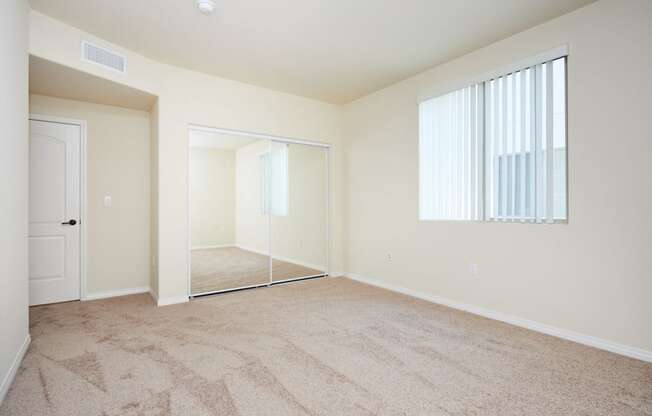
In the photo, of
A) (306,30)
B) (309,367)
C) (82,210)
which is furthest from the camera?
(82,210)

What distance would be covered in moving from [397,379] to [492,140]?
2461 mm

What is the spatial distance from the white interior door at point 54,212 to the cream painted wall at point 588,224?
14.0 ft

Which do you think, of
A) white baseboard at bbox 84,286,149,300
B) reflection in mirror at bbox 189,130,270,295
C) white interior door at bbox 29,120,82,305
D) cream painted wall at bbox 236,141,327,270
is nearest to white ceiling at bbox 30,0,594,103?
reflection in mirror at bbox 189,130,270,295

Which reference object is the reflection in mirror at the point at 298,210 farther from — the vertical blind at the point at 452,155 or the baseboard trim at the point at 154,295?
the vertical blind at the point at 452,155

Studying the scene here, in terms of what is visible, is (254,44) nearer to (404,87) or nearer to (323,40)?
(323,40)

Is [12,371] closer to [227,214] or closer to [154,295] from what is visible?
[154,295]

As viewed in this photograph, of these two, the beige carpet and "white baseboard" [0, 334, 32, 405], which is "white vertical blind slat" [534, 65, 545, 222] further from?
"white baseboard" [0, 334, 32, 405]

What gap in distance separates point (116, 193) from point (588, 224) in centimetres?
501

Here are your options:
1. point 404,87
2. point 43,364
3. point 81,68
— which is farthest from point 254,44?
point 43,364

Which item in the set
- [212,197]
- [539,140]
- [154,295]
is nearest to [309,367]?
[154,295]

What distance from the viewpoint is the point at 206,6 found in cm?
260

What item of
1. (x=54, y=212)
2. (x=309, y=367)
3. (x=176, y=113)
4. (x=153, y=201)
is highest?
(x=176, y=113)

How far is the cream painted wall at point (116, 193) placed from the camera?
4.01 m

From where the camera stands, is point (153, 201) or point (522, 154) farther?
point (153, 201)
